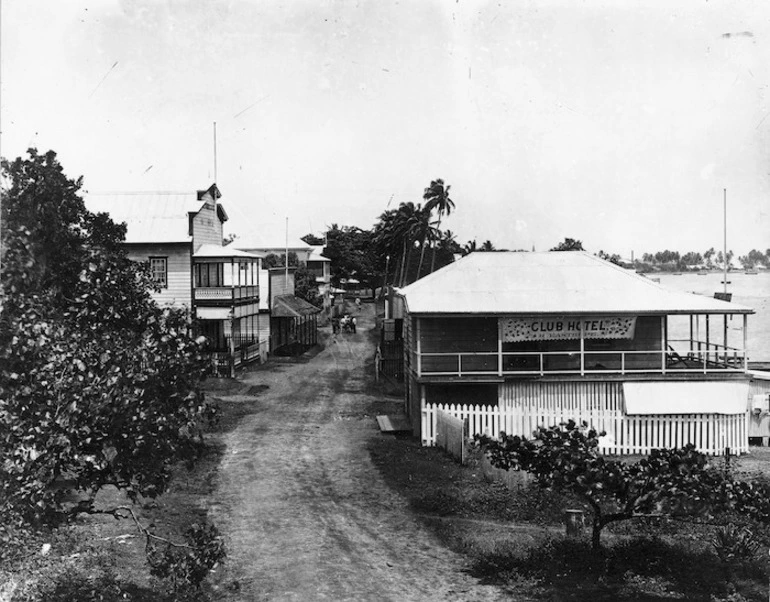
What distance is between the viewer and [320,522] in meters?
13.8

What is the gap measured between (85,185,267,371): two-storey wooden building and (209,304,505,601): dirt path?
1095cm

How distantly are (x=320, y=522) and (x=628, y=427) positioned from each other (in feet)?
34.6

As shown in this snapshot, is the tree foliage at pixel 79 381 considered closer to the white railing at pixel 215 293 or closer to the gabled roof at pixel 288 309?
the white railing at pixel 215 293

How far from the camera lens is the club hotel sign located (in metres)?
22.3

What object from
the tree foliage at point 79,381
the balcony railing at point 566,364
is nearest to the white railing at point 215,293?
the balcony railing at point 566,364

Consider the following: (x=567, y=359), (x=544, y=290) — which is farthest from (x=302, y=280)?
(x=544, y=290)

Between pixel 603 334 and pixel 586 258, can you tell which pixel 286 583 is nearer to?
pixel 603 334

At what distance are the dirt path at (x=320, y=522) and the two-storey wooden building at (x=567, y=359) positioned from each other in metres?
3.36

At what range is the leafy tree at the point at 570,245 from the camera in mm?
83312

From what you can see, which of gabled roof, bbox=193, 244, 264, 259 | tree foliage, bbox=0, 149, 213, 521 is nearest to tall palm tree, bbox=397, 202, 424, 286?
gabled roof, bbox=193, 244, 264, 259

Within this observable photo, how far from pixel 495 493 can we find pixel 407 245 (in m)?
62.0

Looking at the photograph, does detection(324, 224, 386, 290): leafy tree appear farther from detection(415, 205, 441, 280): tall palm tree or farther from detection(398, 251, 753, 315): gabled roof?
detection(398, 251, 753, 315): gabled roof

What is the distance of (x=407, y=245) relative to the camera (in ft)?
252

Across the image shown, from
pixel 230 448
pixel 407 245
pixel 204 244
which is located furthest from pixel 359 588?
pixel 407 245
